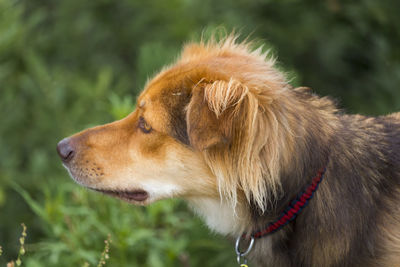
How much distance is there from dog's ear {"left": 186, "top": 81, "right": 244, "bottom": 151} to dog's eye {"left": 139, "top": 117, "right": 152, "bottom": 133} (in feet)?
1.41

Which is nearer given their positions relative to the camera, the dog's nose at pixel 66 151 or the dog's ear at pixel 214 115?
the dog's ear at pixel 214 115

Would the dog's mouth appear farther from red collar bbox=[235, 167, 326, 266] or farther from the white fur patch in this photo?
red collar bbox=[235, 167, 326, 266]

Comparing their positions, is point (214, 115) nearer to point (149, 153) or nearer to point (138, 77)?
point (149, 153)

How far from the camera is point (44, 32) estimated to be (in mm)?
7258

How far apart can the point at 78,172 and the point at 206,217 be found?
0.81 metres

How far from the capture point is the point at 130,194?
3.12 metres

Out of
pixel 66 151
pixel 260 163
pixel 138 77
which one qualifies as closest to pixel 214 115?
pixel 260 163

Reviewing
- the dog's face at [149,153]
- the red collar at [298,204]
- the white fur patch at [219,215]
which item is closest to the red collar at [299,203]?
the red collar at [298,204]

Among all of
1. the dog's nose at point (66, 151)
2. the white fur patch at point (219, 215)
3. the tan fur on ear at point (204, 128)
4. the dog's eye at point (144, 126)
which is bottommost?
the white fur patch at point (219, 215)

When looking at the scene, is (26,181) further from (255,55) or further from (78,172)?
(255,55)

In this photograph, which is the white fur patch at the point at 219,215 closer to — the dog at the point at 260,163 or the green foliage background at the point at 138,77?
the dog at the point at 260,163

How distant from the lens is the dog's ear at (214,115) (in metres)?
2.57

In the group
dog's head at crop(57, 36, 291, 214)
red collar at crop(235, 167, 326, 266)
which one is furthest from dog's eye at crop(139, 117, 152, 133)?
red collar at crop(235, 167, 326, 266)

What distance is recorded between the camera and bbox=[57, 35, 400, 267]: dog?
8.67 ft
